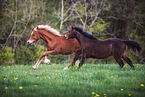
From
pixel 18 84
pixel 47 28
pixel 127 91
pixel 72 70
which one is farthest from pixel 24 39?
pixel 127 91

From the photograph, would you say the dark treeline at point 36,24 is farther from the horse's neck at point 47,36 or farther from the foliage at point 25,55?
the horse's neck at point 47,36

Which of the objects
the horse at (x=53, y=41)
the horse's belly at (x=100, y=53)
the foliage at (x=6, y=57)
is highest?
the horse at (x=53, y=41)

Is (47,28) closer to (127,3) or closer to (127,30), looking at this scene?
(127,30)

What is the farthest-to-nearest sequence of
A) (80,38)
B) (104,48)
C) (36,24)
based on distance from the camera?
1. (36,24)
2. (80,38)
3. (104,48)

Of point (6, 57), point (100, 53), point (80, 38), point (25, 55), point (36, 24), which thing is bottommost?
point (6, 57)

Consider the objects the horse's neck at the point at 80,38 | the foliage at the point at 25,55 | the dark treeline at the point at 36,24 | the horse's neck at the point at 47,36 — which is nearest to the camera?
the horse's neck at the point at 80,38

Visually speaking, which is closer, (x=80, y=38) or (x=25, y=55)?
(x=80, y=38)

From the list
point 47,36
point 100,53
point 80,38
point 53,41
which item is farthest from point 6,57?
point 100,53

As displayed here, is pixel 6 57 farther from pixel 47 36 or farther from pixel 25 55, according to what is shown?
pixel 47 36

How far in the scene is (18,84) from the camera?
16.1ft

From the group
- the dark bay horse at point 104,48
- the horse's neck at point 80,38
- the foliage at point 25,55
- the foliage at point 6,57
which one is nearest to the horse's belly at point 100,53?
the dark bay horse at point 104,48

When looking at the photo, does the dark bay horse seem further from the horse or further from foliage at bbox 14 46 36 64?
foliage at bbox 14 46 36 64

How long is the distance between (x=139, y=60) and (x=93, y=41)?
1193cm

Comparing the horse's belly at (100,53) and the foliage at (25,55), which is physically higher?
the horse's belly at (100,53)
